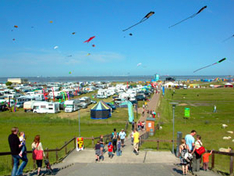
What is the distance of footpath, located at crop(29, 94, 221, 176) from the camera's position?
325 inches

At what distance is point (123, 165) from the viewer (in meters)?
9.67

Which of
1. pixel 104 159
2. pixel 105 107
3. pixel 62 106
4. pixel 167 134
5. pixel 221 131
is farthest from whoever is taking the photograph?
pixel 62 106

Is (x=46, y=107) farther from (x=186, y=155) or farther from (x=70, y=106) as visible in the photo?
(x=186, y=155)

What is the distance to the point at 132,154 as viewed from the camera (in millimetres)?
11961

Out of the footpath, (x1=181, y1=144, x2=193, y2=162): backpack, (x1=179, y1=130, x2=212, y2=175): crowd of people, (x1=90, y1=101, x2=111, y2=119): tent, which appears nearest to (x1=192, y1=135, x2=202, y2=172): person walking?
(x1=179, y1=130, x2=212, y2=175): crowd of people

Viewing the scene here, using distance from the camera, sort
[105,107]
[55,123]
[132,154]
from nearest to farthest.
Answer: [132,154] → [55,123] → [105,107]

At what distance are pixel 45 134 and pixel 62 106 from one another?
57.5 feet

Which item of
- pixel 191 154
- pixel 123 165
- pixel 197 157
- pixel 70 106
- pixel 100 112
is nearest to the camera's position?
pixel 191 154

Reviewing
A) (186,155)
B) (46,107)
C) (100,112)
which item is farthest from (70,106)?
(186,155)

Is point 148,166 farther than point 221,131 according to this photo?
No

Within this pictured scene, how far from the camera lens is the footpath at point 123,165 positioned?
8262mm

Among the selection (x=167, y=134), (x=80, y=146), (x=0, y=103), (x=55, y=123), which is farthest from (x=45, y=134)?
(x=0, y=103)

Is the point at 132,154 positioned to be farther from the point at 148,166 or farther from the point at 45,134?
the point at 45,134

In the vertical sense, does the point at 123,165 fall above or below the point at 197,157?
below
